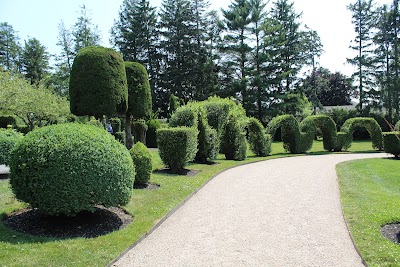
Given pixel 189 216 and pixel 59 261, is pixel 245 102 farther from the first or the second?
pixel 59 261

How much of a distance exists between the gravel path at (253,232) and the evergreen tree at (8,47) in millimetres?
46014

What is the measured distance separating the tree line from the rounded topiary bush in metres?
33.0

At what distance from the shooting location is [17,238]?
5.07 metres

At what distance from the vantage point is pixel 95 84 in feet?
43.8

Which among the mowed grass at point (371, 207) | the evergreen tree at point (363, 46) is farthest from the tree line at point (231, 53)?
the mowed grass at point (371, 207)

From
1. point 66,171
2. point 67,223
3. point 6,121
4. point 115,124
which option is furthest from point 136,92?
point 6,121

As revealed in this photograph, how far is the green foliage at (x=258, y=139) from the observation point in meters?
20.0

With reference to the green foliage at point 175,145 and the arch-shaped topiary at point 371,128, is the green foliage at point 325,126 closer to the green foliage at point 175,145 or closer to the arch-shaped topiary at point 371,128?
the arch-shaped topiary at point 371,128

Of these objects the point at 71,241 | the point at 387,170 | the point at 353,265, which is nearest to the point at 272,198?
the point at 353,265

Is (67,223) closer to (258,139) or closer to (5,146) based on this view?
(5,146)

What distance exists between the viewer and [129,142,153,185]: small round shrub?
30.2ft

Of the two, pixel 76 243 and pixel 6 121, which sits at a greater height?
pixel 6 121

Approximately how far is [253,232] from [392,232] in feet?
8.15

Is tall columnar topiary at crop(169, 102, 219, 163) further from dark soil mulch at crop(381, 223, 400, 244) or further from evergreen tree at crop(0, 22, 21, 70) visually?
evergreen tree at crop(0, 22, 21, 70)
